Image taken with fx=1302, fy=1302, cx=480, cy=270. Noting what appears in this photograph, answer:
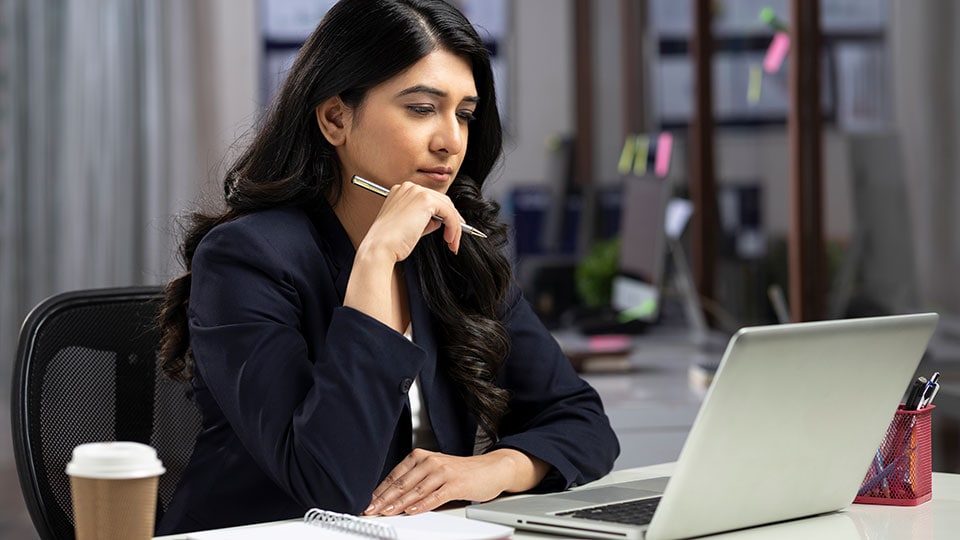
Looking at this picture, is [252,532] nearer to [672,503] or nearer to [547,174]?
[672,503]

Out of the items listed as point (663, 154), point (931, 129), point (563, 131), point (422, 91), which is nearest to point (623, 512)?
point (422, 91)

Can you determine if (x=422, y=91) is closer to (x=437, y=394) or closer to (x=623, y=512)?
(x=437, y=394)

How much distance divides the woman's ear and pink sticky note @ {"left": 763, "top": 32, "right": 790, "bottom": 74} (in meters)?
1.92

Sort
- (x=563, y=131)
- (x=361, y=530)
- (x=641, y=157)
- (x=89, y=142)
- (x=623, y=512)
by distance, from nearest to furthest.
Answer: (x=361, y=530), (x=623, y=512), (x=641, y=157), (x=89, y=142), (x=563, y=131)

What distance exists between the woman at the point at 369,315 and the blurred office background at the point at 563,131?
0.20 metres

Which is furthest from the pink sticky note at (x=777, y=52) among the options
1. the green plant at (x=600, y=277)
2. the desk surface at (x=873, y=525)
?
the desk surface at (x=873, y=525)

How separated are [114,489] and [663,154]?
128 inches

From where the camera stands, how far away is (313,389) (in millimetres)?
1478

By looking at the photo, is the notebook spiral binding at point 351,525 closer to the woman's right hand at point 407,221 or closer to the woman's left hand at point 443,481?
the woman's left hand at point 443,481

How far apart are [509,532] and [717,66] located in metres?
3.22

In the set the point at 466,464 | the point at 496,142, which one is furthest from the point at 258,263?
the point at 496,142

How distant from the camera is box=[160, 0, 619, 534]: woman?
58.4 inches

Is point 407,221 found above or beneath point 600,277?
above

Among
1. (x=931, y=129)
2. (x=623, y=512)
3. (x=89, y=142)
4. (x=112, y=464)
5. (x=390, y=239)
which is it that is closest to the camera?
(x=112, y=464)
